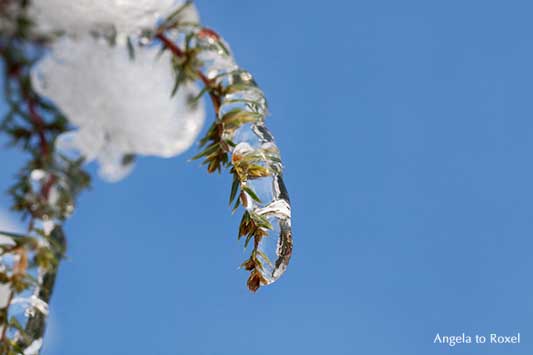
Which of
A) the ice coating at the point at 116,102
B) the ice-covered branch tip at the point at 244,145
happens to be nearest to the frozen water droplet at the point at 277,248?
the ice-covered branch tip at the point at 244,145

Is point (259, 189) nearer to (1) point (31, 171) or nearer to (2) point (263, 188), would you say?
(2) point (263, 188)

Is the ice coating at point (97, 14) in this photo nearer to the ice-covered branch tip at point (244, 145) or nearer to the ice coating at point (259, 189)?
the ice-covered branch tip at point (244, 145)

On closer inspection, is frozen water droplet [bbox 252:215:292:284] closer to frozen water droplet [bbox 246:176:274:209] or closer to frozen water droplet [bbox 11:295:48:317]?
frozen water droplet [bbox 246:176:274:209]

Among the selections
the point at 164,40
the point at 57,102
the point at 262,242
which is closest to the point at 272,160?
the point at 262,242

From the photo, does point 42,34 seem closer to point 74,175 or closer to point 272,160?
point 74,175

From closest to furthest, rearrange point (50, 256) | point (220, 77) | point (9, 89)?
1. point (9, 89)
2. point (50, 256)
3. point (220, 77)

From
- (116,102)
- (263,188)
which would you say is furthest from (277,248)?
(116,102)
